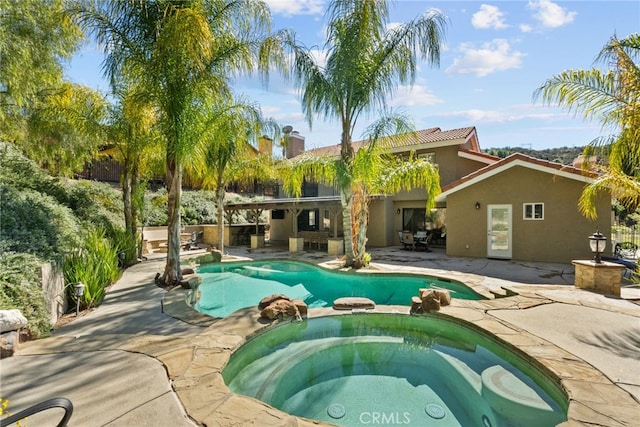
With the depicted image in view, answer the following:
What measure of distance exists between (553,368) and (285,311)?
14.3ft

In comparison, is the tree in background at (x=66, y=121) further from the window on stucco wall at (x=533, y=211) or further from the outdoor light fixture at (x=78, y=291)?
the window on stucco wall at (x=533, y=211)

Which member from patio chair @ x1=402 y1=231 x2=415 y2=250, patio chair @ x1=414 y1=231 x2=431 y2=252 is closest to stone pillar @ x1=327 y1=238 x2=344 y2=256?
patio chair @ x1=402 y1=231 x2=415 y2=250

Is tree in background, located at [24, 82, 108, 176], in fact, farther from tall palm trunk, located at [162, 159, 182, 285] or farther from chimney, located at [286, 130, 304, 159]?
chimney, located at [286, 130, 304, 159]

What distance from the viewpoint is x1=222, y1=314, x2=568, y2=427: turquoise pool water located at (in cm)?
386

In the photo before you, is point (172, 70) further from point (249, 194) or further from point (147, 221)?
point (249, 194)

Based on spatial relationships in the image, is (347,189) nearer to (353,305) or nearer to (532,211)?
(353,305)

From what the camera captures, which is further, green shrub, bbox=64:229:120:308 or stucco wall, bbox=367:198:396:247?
stucco wall, bbox=367:198:396:247

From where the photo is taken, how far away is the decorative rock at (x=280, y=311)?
6195mm

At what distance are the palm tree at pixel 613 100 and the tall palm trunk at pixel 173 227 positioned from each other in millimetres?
10273

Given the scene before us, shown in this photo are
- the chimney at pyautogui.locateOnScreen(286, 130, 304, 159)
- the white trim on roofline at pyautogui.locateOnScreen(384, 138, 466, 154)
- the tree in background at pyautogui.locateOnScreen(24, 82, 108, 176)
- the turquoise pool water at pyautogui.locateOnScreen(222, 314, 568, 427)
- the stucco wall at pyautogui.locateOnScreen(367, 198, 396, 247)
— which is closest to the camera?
the turquoise pool water at pyautogui.locateOnScreen(222, 314, 568, 427)

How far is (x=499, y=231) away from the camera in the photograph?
14.0 meters

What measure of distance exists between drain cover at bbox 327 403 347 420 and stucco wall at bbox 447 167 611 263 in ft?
39.7

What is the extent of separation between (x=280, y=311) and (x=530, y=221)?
39.5 ft

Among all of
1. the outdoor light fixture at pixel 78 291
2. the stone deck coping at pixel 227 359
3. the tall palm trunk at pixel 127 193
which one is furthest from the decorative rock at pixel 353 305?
the tall palm trunk at pixel 127 193
